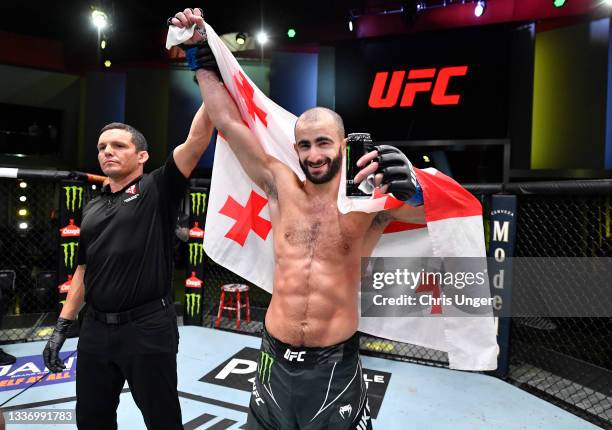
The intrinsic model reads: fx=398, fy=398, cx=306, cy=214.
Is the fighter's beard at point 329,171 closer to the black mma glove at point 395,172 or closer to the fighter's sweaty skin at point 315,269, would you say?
the fighter's sweaty skin at point 315,269

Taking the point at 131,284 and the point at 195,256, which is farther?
the point at 195,256

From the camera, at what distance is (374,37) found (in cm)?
614

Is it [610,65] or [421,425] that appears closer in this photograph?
[421,425]

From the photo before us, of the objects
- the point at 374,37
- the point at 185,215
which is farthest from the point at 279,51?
the point at 185,215

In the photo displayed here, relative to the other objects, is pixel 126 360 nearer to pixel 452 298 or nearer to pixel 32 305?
pixel 452 298

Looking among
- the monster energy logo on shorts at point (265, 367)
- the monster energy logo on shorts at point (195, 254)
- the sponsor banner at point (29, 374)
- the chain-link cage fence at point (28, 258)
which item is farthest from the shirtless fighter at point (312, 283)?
the chain-link cage fence at point (28, 258)

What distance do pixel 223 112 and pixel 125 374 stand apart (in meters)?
1.18

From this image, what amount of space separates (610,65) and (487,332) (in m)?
5.51

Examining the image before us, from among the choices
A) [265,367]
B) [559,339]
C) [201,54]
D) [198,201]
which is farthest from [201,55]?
[559,339]

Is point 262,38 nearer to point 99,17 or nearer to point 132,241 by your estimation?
point 99,17

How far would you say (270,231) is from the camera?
1951mm

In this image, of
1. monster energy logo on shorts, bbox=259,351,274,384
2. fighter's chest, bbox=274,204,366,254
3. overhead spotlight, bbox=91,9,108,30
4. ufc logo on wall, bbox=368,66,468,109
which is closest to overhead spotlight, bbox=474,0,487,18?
ufc logo on wall, bbox=368,66,468,109

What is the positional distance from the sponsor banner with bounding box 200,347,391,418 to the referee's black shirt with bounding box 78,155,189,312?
1376 mm

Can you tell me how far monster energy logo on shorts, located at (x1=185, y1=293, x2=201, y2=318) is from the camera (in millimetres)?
4543
